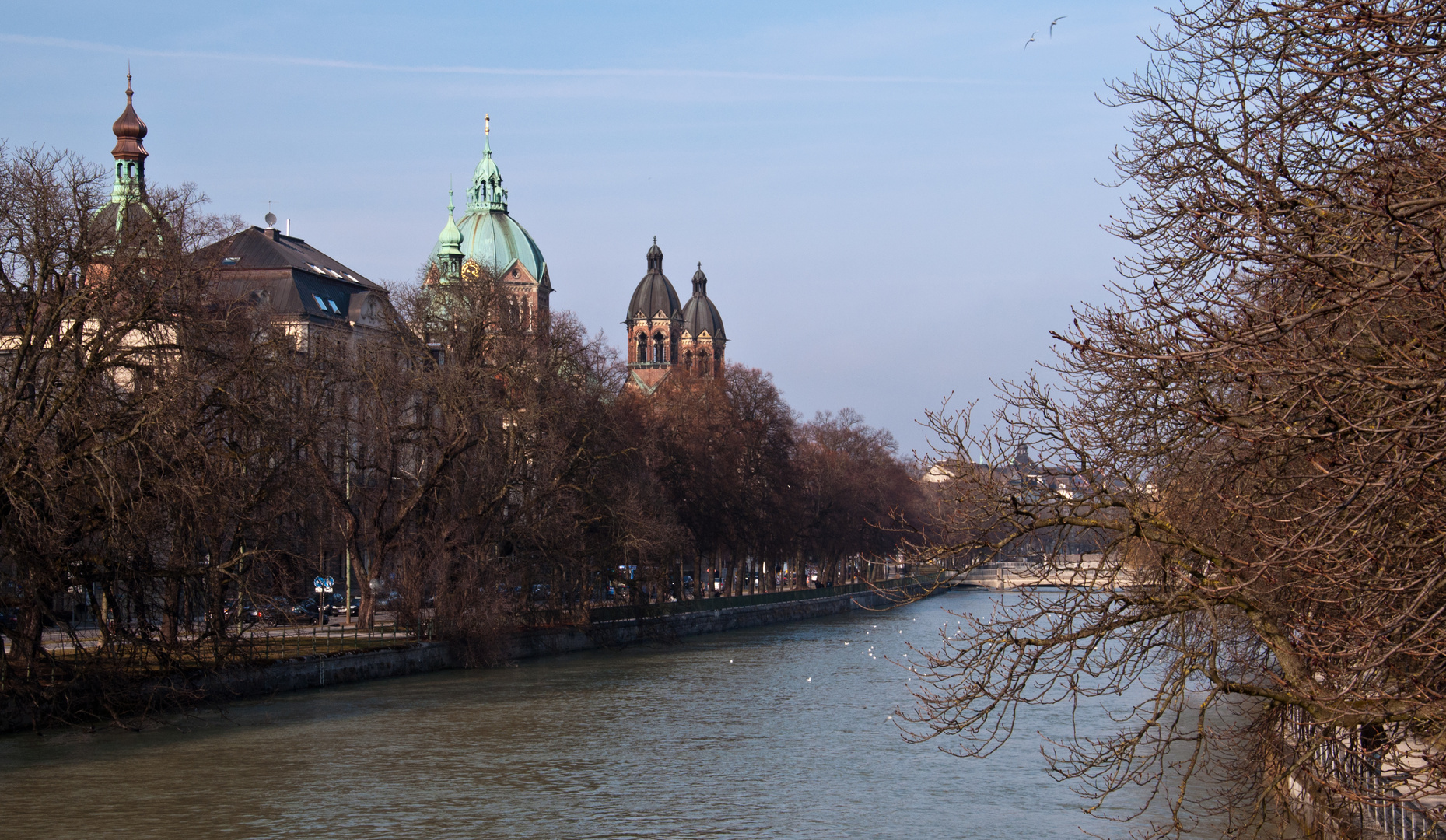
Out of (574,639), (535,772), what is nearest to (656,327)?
(574,639)

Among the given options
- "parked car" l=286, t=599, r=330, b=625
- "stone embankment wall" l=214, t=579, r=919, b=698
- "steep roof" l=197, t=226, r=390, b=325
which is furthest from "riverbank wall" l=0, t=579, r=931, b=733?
"steep roof" l=197, t=226, r=390, b=325

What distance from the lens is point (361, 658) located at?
39.2 m

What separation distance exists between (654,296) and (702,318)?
5.89 metres

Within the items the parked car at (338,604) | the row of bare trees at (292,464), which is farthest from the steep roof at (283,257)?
the parked car at (338,604)

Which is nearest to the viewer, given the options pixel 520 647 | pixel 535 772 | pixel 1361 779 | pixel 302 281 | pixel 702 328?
pixel 1361 779

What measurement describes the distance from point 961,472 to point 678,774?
48.1ft

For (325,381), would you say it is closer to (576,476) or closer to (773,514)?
(576,476)

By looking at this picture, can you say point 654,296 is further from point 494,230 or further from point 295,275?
point 295,275

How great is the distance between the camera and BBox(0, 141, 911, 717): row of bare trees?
26969 mm

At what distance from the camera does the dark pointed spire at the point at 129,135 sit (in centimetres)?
6212

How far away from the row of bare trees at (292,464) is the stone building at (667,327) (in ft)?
244

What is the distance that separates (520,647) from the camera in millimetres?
47031

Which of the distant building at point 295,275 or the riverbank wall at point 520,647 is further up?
the distant building at point 295,275

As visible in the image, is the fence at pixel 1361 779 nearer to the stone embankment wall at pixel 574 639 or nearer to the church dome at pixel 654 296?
the stone embankment wall at pixel 574 639
